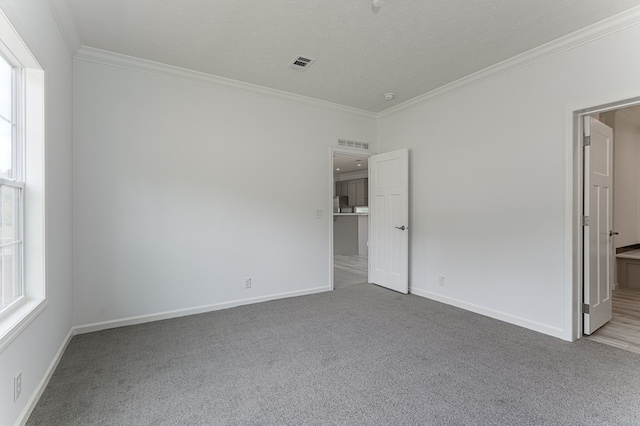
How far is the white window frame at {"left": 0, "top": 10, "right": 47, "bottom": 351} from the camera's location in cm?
196

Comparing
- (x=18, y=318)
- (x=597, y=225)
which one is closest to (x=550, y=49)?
(x=597, y=225)

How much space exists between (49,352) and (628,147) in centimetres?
773

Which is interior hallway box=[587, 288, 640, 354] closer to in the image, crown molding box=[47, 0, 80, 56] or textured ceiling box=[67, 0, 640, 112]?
textured ceiling box=[67, 0, 640, 112]

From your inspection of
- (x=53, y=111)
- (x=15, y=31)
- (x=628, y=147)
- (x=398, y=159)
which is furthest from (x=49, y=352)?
(x=628, y=147)

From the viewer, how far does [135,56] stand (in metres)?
3.11

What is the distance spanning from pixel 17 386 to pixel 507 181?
416 centimetres

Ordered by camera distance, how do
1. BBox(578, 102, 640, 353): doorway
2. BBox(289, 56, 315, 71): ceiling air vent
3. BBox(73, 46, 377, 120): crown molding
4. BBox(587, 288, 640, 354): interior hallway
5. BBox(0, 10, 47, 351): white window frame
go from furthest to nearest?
BBox(289, 56, 315, 71): ceiling air vent
BBox(73, 46, 377, 120): crown molding
BBox(578, 102, 640, 353): doorway
BBox(587, 288, 640, 354): interior hallway
BBox(0, 10, 47, 351): white window frame

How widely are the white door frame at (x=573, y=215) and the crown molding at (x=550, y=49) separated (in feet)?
1.85

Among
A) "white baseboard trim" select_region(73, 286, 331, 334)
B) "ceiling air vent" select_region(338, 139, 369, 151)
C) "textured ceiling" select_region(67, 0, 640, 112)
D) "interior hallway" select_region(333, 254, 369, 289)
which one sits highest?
"textured ceiling" select_region(67, 0, 640, 112)

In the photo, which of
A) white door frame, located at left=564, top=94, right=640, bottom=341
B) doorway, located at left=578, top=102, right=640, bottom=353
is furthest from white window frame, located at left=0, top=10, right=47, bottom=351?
doorway, located at left=578, top=102, right=640, bottom=353

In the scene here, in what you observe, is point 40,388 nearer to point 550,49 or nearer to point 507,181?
point 507,181

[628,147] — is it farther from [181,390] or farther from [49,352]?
[49,352]

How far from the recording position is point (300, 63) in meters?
3.25

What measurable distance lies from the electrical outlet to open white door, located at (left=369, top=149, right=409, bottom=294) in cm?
385
